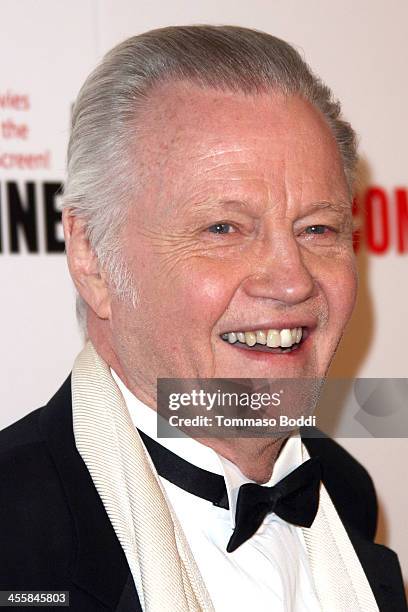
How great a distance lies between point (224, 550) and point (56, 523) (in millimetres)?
283

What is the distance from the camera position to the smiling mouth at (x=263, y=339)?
4.83ft

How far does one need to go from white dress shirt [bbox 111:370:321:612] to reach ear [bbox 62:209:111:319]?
0.39 feet

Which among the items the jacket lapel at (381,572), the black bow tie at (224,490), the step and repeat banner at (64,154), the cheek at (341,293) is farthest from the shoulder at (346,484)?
the cheek at (341,293)

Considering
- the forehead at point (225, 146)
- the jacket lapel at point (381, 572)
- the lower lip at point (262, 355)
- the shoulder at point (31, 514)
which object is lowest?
the jacket lapel at point (381, 572)

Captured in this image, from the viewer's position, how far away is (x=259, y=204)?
1463 mm

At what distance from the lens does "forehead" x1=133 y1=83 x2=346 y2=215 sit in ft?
4.83

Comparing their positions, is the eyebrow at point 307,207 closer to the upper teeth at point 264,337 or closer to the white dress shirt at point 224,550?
the upper teeth at point 264,337

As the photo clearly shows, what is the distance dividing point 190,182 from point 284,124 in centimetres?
17

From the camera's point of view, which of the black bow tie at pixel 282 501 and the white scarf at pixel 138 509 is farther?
the black bow tie at pixel 282 501

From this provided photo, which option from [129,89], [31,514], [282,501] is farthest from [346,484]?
[129,89]

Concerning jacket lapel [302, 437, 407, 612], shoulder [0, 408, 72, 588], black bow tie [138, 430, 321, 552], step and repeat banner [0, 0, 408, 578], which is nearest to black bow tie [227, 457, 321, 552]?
black bow tie [138, 430, 321, 552]

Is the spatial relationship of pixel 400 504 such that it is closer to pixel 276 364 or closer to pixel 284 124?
pixel 276 364

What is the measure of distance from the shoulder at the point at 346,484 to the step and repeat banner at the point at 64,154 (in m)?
0.27

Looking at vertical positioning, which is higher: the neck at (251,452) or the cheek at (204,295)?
the cheek at (204,295)
